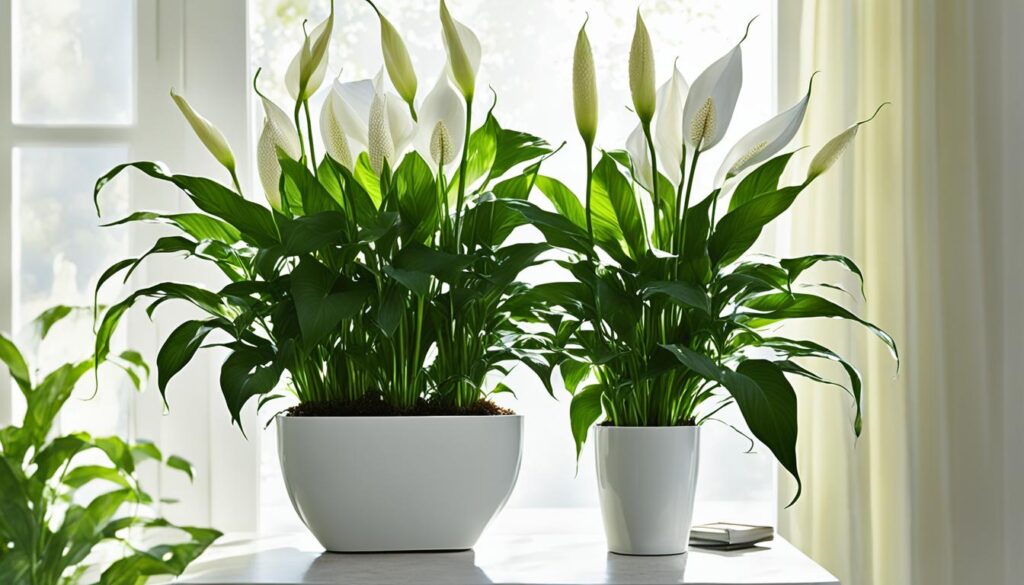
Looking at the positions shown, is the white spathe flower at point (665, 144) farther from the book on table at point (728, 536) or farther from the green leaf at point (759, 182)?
the book on table at point (728, 536)

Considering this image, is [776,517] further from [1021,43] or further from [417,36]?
[417,36]

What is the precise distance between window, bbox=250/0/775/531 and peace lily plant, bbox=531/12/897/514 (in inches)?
14.8

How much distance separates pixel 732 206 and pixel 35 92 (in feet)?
3.77

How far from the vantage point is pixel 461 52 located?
117 centimetres

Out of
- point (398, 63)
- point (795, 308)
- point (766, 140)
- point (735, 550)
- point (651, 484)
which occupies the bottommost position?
point (735, 550)

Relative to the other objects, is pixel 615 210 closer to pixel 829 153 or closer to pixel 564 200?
pixel 564 200

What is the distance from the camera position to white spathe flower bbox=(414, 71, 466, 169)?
3.92 feet

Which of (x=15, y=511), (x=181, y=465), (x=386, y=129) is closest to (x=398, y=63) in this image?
(x=386, y=129)

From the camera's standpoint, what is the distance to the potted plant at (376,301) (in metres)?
1.15

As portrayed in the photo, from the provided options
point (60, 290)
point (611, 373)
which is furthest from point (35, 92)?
point (611, 373)

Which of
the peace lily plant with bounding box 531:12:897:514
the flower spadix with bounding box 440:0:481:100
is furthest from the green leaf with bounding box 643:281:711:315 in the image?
the flower spadix with bounding box 440:0:481:100

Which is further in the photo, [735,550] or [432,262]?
[735,550]

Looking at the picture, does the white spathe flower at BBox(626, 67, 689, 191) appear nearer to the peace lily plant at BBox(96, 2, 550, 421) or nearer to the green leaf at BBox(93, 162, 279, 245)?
the peace lily plant at BBox(96, 2, 550, 421)

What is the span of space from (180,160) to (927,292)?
3.89 ft
